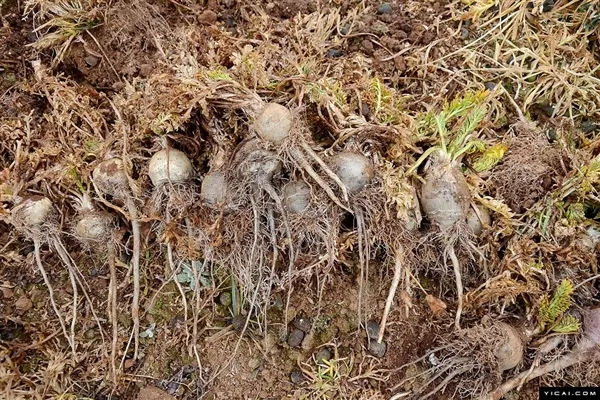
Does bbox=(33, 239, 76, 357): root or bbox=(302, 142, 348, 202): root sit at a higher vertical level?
bbox=(302, 142, 348, 202): root

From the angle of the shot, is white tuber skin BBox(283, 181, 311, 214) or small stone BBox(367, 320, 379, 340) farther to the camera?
→ small stone BBox(367, 320, 379, 340)

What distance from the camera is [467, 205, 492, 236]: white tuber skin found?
7.29 feet

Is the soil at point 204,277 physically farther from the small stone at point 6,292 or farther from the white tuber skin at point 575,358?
the white tuber skin at point 575,358

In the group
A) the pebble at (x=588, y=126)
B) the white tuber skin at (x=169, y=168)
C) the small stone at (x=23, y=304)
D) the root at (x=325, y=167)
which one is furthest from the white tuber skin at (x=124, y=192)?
the pebble at (x=588, y=126)

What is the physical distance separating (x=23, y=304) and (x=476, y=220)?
179 cm

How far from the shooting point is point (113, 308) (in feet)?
7.31

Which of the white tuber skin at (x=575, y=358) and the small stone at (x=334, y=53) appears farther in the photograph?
the small stone at (x=334, y=53)

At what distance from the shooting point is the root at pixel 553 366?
2172 millimetres

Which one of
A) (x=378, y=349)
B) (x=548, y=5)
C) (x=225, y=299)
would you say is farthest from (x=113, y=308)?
(x=548, y=5)

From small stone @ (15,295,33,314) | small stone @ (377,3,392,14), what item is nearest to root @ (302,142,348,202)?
small stone @ (377,3,392,14)

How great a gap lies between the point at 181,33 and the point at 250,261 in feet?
3.14

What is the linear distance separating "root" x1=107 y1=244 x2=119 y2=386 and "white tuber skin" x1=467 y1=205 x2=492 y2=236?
4.49 ft

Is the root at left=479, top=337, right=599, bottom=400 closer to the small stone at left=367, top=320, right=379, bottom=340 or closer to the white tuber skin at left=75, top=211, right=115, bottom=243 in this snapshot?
the small stone at left=367, top=320, right=379, bottom=340

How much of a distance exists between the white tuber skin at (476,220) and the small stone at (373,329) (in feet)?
1.68
